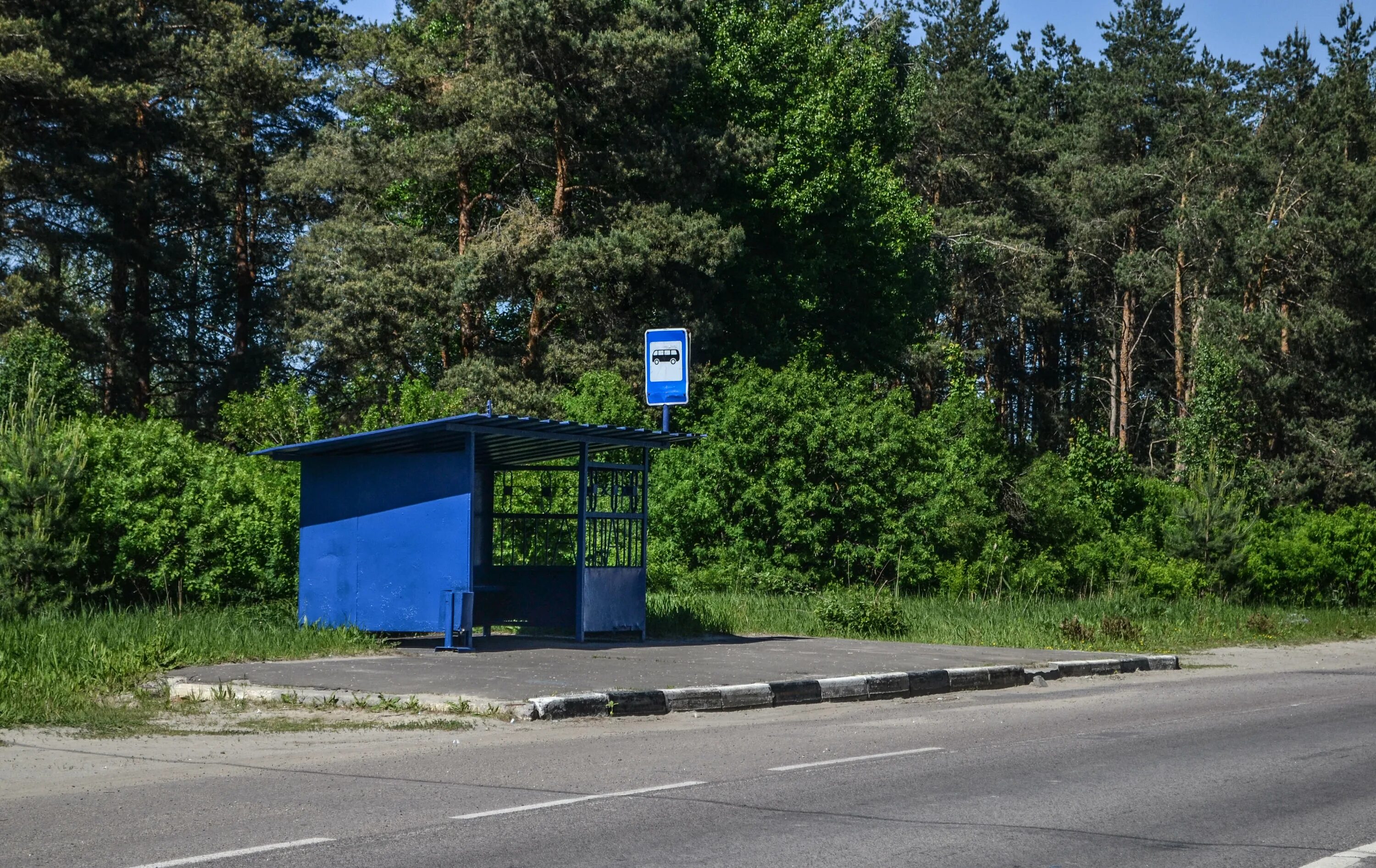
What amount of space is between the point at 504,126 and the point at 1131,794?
30458mm

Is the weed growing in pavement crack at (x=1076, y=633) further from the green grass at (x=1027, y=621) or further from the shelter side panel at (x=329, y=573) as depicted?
the shelter side panel at (x=329, y=573)

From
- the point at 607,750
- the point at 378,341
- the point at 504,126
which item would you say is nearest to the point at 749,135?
the point at 504,126

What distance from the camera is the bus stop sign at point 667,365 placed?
70.9ft

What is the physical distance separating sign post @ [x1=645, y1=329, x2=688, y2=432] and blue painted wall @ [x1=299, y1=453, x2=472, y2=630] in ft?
17.6

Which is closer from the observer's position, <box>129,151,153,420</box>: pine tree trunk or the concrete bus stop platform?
the concrete bus stop platform

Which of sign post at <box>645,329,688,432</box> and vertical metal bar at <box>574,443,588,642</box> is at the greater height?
sign post at <box>645,329,688,432</box>

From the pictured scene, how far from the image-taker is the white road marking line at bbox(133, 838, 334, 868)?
20.6 feet

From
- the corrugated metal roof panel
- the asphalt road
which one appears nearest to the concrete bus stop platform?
the asphalt road

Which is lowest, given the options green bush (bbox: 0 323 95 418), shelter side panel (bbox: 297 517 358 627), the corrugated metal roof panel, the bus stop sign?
shelter side panel (bbox: 297 517 358 627)

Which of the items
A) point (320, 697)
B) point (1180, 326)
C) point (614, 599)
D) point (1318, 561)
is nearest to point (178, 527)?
point (614, 599)

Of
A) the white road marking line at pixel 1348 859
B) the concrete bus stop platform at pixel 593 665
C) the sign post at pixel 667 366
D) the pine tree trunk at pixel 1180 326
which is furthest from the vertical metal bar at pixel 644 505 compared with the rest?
the pine tree trunk at pixel 1180 326

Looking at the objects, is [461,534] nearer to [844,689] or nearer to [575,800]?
[844,689]

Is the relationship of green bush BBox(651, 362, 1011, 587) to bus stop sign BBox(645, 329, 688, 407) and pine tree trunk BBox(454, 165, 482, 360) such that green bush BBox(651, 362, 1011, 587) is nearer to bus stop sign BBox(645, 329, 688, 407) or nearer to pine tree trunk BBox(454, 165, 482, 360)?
bus stop sign BBox(645, 329, 688, 407)

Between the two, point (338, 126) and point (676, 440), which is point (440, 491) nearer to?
point (676, 440)
